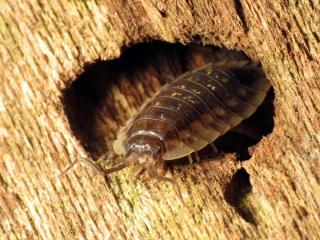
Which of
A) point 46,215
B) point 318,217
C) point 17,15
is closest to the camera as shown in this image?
point 318,217

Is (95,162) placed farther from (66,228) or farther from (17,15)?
(17,15)

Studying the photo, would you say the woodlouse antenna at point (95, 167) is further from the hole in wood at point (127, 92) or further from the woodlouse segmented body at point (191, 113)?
the hole in wood at point (127, 92)

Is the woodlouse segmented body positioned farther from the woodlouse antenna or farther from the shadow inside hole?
the shadow inside hole

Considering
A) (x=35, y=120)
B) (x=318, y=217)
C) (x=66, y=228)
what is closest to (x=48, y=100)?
(x=35, y=120)

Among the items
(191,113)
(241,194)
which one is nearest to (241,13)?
(191,113)

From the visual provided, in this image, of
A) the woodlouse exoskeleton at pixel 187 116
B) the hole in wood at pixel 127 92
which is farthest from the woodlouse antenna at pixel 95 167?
the hole in wood at pixel 127 92

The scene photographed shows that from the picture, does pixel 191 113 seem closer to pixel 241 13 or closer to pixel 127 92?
pixel 127 92

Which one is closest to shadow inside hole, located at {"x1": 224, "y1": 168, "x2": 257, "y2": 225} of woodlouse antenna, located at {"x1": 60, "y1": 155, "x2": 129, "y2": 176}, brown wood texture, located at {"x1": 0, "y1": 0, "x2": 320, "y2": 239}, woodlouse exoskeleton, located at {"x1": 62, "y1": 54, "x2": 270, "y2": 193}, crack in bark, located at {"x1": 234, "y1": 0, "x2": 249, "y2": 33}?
brown wood texture, located at {"x1": 0, "y1": 0, "x2": 320, "y2": 239}
